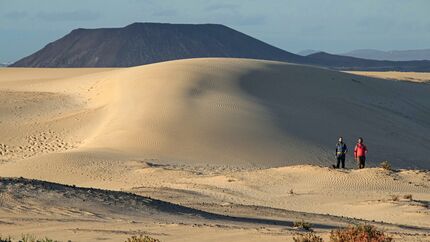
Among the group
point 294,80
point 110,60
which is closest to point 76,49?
point 110,60

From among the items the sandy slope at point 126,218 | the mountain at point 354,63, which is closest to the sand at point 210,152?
the sandy slope at point 126,218

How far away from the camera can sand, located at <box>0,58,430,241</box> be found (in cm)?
1411

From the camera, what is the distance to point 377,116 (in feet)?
133

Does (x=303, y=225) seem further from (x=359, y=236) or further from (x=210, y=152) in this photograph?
(x=210, y=152)

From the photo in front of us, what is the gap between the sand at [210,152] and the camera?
14109mm

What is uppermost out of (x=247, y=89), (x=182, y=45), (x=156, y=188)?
(x=182, y=45)

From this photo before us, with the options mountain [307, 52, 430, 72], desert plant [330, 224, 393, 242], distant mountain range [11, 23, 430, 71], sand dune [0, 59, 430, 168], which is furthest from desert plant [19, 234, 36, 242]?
mountain [307, 52, 430, 72]

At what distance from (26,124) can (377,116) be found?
15551 mm

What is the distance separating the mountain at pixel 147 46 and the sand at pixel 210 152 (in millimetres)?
99959

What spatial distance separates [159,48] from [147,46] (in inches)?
85.9

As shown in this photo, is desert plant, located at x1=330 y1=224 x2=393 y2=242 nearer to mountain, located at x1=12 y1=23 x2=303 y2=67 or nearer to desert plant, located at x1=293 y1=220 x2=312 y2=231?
desert plant, located at x1=293 y1=220 x2=312 y2=231

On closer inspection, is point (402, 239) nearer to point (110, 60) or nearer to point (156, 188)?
point (156, 188)

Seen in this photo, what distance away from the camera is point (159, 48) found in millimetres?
160875

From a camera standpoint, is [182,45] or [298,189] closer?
[298,189]
